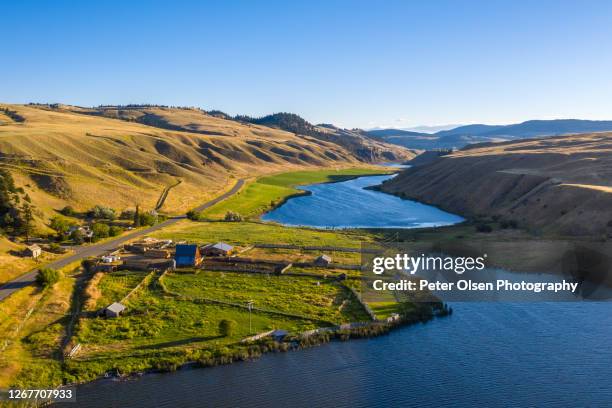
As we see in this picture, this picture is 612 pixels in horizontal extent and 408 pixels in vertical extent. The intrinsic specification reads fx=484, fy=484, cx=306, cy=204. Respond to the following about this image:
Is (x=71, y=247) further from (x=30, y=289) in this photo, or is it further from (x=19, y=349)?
(x=19, y=349)

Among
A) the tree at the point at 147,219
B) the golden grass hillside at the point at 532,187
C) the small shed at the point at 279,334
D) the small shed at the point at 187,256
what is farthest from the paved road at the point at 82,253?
the golden grass hillside at the point at 532,187

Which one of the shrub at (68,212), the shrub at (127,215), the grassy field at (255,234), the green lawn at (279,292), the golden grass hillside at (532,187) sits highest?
the golden grass hillside at (532,187)

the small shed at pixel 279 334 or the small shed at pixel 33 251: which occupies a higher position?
the small shed at pixel 33 251

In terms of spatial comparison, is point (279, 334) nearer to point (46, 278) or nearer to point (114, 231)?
point (46, 278)

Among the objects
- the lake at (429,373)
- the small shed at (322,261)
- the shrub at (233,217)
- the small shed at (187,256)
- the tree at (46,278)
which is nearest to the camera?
the lake at (429,373)

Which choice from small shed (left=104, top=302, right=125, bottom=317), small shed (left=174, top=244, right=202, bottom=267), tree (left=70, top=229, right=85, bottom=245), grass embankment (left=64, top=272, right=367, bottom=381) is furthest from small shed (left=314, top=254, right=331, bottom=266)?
tree (left=70, top=229, right=85, bottom=245)

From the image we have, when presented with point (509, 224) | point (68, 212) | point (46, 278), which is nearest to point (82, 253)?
point (46, 278)

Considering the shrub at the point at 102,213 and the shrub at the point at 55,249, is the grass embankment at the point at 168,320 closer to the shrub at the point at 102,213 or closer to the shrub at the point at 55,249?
the shrub at the point at 55,249

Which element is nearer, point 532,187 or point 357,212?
point 532,187
